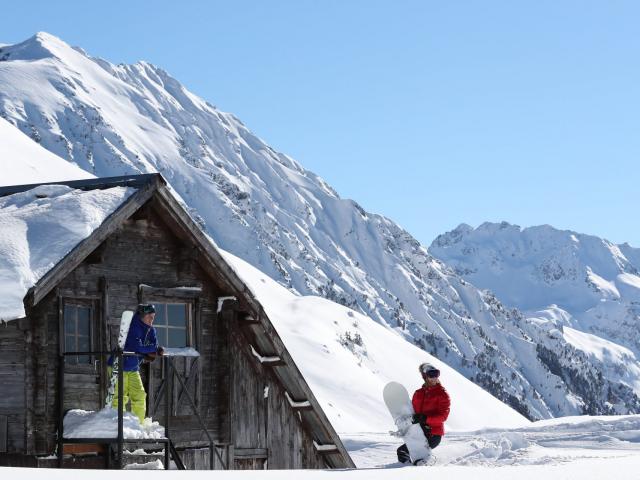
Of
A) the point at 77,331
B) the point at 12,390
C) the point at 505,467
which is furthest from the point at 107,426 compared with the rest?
the point at 505,467

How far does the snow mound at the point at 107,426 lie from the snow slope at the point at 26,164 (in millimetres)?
57022

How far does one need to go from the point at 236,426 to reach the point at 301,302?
252 ft

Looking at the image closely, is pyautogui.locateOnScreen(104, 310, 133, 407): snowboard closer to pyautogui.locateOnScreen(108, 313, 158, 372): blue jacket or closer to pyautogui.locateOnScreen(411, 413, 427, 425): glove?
pyautogui.locateOnScreen(108, 313, 158, 372): blue jacket

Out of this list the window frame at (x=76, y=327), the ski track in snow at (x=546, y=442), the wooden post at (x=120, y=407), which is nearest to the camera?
the wooden post at (x=120, y=407)

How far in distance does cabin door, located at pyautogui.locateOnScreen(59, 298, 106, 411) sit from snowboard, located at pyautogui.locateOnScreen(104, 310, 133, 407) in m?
0.34

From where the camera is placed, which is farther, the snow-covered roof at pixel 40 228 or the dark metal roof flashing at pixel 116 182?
the dark metal roof flashing at pixel 116 182

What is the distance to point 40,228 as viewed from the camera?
1794 cm

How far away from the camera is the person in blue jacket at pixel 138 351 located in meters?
16.6

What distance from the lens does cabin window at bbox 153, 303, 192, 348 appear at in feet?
64.5

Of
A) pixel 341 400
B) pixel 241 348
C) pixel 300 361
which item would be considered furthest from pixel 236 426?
pixel 300 361

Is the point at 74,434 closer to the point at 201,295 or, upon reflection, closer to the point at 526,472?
the point at 201,295

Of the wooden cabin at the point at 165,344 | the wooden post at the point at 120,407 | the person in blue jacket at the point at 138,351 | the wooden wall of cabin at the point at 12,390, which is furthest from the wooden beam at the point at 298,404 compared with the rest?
the wooden post at the point at 120,407

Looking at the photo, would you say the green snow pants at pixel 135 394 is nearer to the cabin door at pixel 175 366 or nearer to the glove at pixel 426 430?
the cabin door at pixel 175 366

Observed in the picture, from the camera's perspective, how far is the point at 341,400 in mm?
72625
